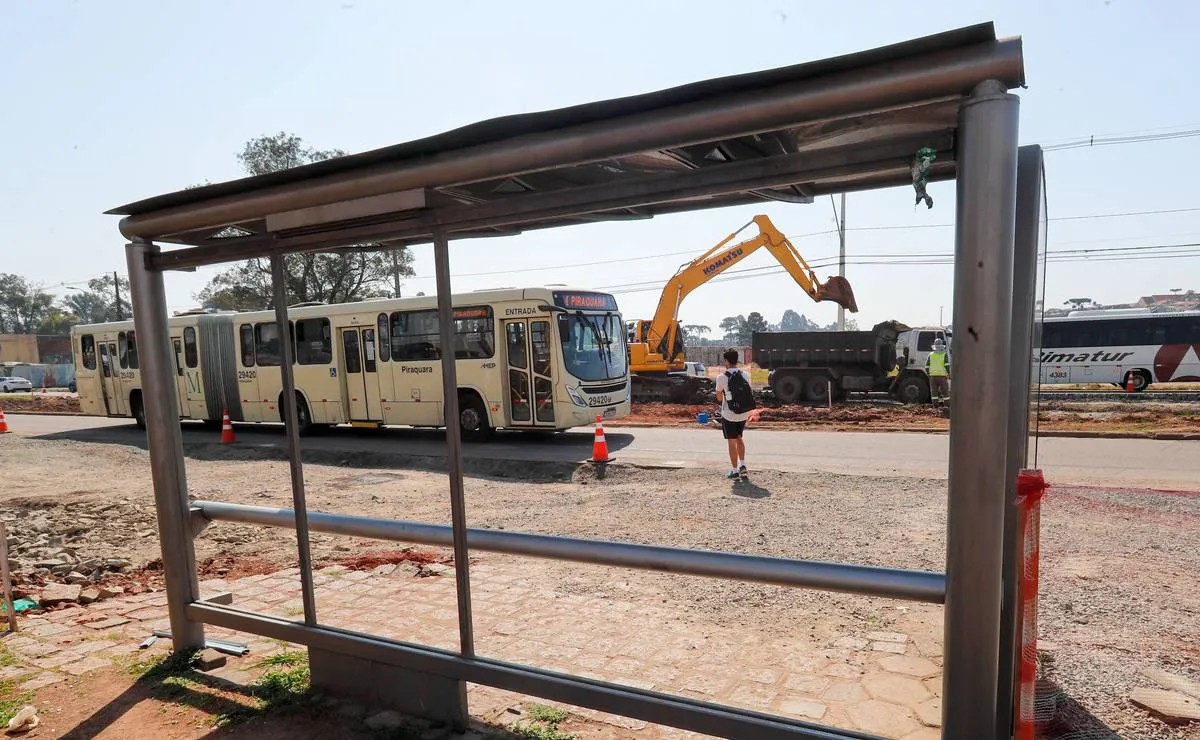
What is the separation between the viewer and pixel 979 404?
72.7 inches

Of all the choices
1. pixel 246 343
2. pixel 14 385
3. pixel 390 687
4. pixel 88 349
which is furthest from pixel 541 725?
pixel 14 385

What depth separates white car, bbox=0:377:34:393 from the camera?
4394 centimetres

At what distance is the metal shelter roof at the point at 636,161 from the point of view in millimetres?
1871

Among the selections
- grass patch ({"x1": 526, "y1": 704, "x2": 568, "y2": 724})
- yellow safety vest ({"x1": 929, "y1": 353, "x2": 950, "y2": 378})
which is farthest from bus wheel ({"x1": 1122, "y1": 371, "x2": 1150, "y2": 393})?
grass patch ({"x1": 526, "y1": 704, "x2": 568, "y2": 724})

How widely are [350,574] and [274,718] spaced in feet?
7.69

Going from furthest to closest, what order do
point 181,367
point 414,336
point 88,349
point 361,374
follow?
point 88,349 → point 181,367 → point 361,374 → point 414,336

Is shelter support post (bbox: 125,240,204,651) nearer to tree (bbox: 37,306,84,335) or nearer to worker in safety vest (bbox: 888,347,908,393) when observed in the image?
worker in safety vest (bbox: 888,347,908,393)

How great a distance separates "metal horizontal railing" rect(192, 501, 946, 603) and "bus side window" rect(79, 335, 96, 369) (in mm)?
19090

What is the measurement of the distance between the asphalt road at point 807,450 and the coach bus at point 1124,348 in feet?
35.5

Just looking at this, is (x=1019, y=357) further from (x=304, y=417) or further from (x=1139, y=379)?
(x=1139, y=379)

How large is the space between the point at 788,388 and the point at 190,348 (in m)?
16.1

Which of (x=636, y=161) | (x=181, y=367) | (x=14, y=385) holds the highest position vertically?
(x=636, y=161)

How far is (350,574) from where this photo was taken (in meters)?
5.53

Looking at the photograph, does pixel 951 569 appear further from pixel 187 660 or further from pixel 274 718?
pixel 187 660
